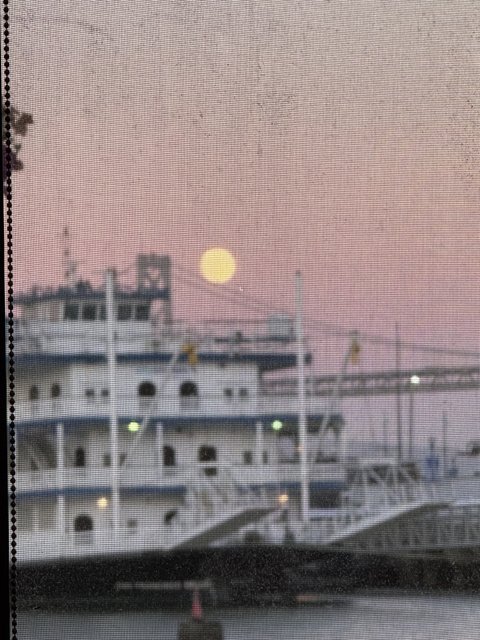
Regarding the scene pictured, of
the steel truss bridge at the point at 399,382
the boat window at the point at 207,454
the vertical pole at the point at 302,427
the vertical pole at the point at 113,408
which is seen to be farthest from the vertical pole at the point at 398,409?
the vertical pole at the point at 113,408

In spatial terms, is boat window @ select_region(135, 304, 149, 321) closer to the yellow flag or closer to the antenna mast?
the antenna mast

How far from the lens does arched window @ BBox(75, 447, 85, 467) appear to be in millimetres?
1061

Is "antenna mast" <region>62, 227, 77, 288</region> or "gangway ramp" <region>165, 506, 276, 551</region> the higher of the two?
"antenna mast" <region>62, 227, 77, 288</region>

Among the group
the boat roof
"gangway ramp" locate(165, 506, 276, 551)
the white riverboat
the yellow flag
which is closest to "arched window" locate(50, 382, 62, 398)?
the white riverboat

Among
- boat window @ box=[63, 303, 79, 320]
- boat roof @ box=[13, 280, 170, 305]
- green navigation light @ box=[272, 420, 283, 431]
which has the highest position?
boat roof @ box=[13, 280, 170, 305]

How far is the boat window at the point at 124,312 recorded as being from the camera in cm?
111

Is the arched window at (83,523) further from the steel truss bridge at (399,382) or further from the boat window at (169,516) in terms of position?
the steel truss bridge at (399,382)

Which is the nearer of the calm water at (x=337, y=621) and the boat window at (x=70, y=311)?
the calm water at (x=337, y=621)

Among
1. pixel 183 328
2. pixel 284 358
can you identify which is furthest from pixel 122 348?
pixel 284 358

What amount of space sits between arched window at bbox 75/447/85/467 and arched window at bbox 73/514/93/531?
65 millimetres

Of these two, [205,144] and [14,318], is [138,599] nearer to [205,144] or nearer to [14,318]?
[14,318]

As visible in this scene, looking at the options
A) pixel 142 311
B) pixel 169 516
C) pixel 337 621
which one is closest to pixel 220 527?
pixel 169 516

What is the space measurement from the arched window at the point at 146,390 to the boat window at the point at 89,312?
11cm

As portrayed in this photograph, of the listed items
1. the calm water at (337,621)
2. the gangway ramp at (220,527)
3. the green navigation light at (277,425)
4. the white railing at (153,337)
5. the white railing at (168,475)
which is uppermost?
the white railing at (153,337)
